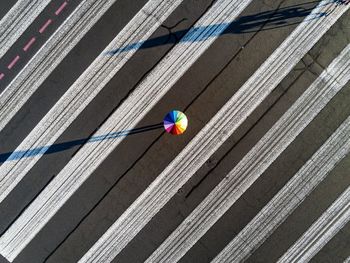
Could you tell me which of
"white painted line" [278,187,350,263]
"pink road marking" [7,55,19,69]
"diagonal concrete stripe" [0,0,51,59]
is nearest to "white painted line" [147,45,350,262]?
"white painted line" [278,187,350,263]

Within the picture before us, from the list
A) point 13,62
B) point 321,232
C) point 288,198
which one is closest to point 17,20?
point 13,62

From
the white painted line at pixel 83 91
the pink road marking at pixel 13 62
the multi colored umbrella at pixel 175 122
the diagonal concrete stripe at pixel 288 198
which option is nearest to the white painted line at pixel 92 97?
the white painted line at pixel 83 91

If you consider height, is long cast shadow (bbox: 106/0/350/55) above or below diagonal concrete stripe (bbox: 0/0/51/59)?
above

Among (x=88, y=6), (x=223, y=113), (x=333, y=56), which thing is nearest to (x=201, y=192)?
(x=223, y=113)

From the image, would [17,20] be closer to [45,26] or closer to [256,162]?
[45,26]

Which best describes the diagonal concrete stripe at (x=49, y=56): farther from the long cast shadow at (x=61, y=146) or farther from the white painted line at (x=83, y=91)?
the long cast shadow at (x=61, y=146)

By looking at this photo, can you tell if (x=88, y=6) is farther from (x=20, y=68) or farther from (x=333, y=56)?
(x=333, y=56)

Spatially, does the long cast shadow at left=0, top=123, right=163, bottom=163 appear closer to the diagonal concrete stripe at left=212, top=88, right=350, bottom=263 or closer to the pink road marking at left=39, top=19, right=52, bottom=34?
the pink road marking at left=39, top=19, right=52, bottom=34
